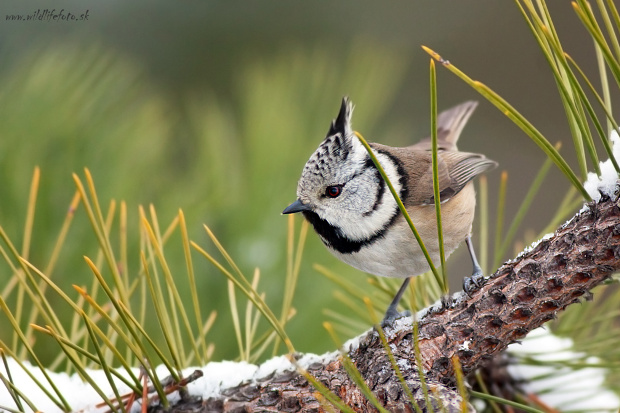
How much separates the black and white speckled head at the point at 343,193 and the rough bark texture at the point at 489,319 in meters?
0.51

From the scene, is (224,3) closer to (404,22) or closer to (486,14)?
(404,22)

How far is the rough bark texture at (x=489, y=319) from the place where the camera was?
0.89 metres

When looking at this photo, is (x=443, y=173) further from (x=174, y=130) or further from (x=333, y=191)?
(x=174, y=130)

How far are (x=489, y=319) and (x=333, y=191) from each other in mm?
694

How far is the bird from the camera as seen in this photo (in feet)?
4.62

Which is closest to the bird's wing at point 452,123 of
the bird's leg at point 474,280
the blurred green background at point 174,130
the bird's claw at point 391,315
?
the blurred green background at point 174,130

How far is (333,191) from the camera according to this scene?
157cm

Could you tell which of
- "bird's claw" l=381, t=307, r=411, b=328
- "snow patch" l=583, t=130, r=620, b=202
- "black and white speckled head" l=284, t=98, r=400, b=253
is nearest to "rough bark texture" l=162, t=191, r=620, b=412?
"snow patch" l=583, t=130, r=620, b=202

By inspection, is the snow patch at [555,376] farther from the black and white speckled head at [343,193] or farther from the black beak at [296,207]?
the black beak at [296,207]

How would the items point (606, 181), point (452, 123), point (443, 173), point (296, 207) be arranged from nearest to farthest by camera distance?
point (606, 181) < point (296, 207) < point (443, 173) < point (452, 123)

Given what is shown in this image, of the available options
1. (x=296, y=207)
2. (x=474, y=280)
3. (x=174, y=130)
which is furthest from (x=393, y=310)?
(x=174, y=130)

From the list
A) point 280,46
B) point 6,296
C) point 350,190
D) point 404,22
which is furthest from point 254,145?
point 404,22

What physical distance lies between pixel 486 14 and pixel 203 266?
3.04 m

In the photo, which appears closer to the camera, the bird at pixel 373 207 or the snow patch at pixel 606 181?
the snow patch at pixel 606 181
